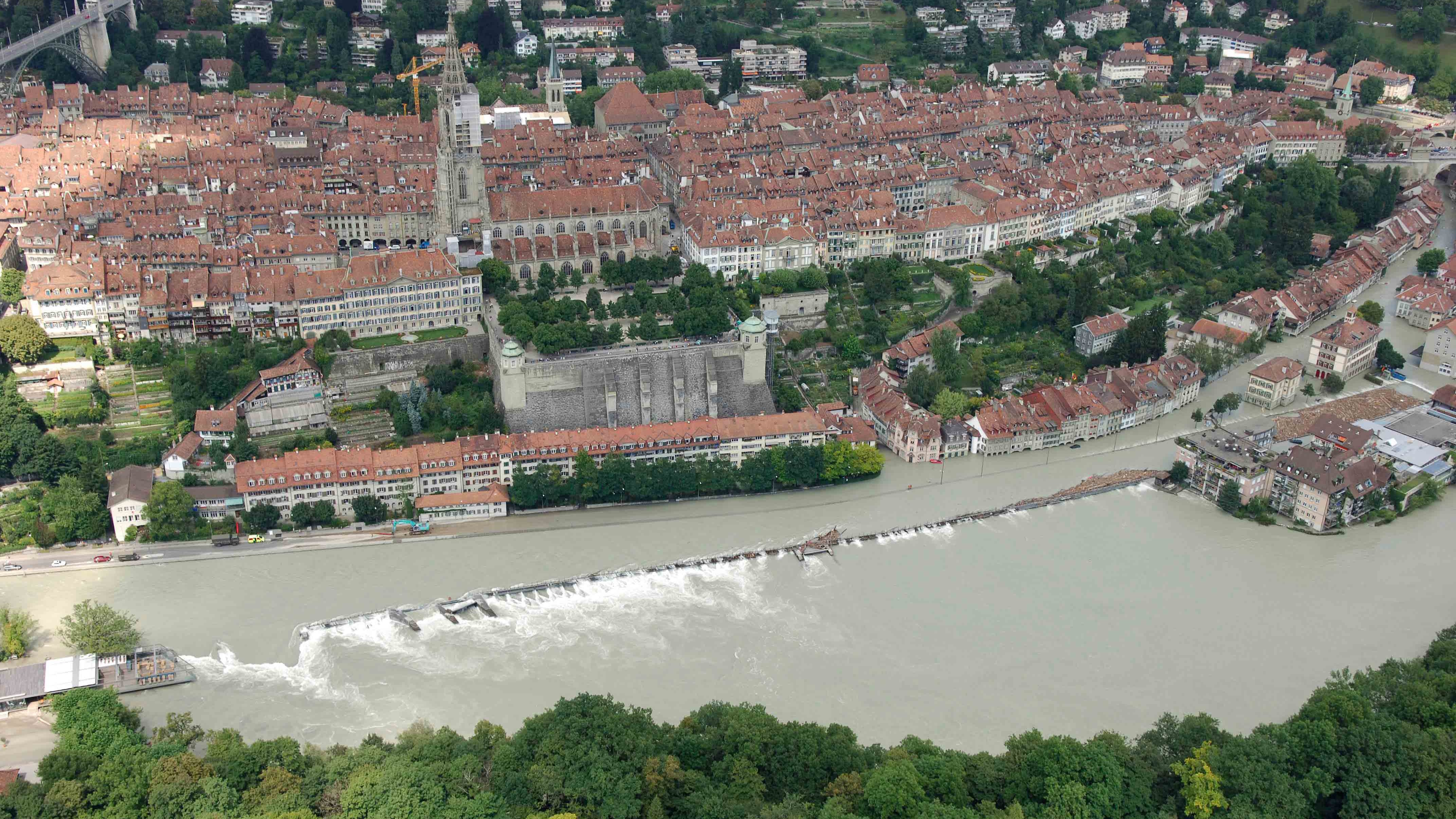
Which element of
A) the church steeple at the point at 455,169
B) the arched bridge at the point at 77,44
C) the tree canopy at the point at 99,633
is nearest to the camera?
the tree canopy at the point at 99,633

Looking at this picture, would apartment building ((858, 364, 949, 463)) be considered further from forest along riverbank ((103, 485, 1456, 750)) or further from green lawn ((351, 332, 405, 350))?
green lawn ((351, 332, 405, 350))

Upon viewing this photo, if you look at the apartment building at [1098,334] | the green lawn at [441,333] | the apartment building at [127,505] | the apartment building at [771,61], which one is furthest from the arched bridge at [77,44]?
the apartment building at [1098,334]

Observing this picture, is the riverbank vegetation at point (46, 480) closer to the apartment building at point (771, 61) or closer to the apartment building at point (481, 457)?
the apartment building at point (481, 457)

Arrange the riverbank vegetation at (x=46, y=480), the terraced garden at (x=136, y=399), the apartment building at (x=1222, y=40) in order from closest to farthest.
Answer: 1. the riverbank vegetation at (x=46, y=480)
2. the terraced garden at (x=136, y=399)
3. the apartment building at (x=1222, y=40)

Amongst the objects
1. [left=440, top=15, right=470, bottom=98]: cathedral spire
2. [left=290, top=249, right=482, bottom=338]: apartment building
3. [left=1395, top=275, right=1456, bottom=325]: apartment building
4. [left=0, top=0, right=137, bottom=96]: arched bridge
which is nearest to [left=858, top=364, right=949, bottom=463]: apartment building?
[left=290, top=249, right=482, bottom=338]: apartment building

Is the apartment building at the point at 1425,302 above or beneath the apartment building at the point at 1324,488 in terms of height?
above

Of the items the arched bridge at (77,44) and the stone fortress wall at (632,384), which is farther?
the arched bridge at (77,44)

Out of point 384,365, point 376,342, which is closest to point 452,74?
point 376,342

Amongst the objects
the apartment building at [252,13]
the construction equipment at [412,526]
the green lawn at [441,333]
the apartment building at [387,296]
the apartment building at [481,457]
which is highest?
the apartment building at [252,13]
